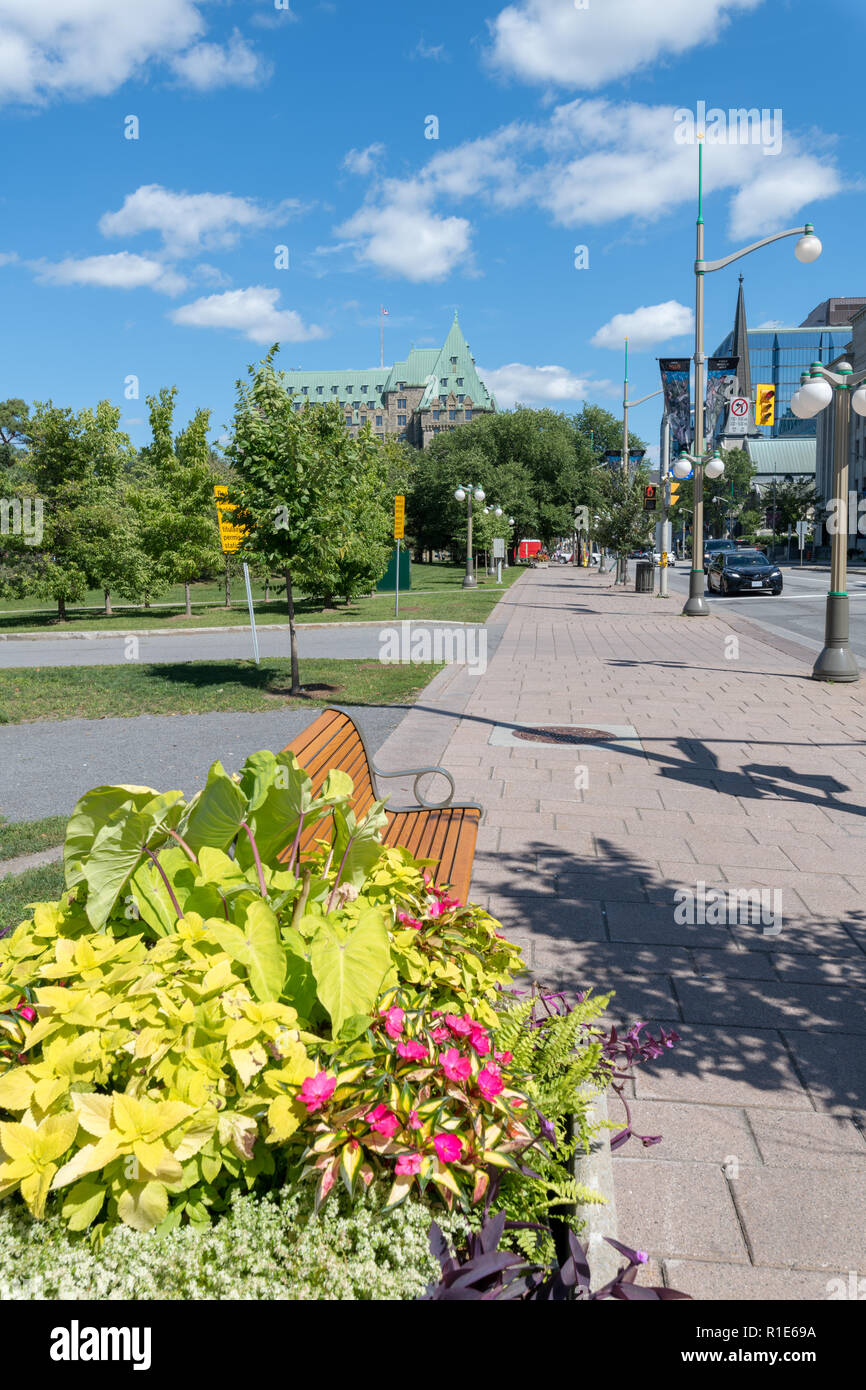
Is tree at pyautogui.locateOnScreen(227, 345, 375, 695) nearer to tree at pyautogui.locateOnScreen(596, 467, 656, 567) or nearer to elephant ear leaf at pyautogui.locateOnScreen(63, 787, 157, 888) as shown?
elephant ear leaf at pyautogui.locateOnScreen(63, 787, 157, 888)

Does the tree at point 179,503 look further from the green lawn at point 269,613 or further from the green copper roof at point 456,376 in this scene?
the green copper roof at point 456,376

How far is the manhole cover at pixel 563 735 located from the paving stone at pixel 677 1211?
5941 mm

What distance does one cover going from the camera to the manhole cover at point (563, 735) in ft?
28.1

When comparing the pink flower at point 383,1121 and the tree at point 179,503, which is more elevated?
the tree at point 179,503

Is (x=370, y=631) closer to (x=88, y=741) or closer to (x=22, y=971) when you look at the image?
(x=88, y=741)

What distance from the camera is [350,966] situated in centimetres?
188

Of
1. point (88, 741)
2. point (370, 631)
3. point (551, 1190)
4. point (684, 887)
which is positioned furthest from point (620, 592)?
point (551, 1190)

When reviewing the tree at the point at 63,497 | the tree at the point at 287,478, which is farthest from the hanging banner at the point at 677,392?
the tree at the point at 287,478

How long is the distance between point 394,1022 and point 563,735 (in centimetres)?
709

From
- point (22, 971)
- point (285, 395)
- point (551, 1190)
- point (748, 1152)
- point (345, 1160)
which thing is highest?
point (285, 395)

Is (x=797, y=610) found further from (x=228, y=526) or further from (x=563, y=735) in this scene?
(x=563, y=735)

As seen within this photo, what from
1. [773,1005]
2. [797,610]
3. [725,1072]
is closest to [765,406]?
[797,610]
